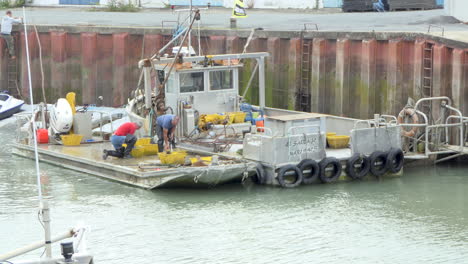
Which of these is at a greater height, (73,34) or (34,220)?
(73,34)

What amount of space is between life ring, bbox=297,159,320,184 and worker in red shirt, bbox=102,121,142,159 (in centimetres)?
356

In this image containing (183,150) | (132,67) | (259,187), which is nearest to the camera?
(259,187)

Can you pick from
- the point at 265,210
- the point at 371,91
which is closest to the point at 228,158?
the point at 265,210

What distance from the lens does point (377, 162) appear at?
822 inches

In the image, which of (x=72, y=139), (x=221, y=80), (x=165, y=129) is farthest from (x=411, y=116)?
(x=72, y=139)

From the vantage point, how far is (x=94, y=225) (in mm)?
17500

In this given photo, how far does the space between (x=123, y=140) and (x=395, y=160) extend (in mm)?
5463

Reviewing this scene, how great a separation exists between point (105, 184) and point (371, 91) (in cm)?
739

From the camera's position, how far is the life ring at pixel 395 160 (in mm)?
20875

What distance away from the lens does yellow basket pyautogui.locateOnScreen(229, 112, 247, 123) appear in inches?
868

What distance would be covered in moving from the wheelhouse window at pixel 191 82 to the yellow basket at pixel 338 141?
2944 mm

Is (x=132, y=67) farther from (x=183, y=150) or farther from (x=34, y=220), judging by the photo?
(x=34, y=220)

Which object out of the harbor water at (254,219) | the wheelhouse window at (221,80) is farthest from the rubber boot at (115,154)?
the wheelhouse window at (221,80)

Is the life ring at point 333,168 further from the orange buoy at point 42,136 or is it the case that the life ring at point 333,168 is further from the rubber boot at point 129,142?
the orange buoy at point 42,136
